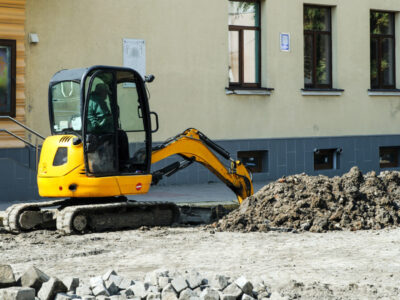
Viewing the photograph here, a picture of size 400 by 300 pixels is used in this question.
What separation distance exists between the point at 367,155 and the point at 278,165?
10.4ft

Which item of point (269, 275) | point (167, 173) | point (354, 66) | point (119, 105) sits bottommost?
point (269, 275)

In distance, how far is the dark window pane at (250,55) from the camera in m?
18.3

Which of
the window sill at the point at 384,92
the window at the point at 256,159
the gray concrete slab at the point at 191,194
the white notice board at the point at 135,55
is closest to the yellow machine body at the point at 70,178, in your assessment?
the gray concrete slab at the point at 191,194

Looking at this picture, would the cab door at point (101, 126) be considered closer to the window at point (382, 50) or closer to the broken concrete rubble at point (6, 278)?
the broken concrete rubble at point (6, 278)

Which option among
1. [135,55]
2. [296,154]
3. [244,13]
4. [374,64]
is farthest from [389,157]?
[135,55]

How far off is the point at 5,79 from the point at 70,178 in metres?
5.20

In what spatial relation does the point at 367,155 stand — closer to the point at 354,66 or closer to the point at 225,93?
the point at 354,66

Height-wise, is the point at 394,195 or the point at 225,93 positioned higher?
the point at 225,93

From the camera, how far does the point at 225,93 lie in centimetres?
1770

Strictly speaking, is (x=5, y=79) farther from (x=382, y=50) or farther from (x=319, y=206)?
(x=382, y=50)

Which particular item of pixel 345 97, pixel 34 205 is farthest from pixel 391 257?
pixel 345 97

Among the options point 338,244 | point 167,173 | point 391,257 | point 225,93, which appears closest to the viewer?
point 391,257

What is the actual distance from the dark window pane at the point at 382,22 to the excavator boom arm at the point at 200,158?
10.2 meters

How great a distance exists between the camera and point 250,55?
18.4 meters
